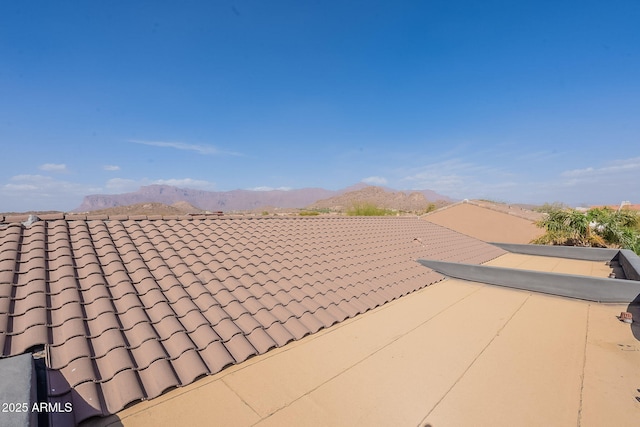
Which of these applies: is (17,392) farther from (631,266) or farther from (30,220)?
(631,266)

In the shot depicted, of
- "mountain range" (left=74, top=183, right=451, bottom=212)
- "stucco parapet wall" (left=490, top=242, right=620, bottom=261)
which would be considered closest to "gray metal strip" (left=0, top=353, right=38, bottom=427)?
"stucco parapet wall" (left=490, top=242, right=620, bottom=261)

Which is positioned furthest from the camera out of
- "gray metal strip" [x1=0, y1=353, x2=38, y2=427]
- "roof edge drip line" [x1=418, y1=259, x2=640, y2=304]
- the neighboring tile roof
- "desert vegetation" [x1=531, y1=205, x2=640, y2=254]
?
"desert vegetation" [x1=531, y1=205, x2=640, y2=254]

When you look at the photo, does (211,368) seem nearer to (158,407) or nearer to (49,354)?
(158,407)

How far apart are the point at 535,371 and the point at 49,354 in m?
5.39

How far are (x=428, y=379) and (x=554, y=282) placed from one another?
5.21 meters

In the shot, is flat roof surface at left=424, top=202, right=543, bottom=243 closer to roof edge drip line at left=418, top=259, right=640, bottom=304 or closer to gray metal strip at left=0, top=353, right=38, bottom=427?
roof edge drip line at left=418, top=259, right=640, bottom=304

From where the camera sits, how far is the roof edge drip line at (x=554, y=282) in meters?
5.58

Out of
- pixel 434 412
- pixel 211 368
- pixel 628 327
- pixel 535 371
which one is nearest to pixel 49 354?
pixel 211 368

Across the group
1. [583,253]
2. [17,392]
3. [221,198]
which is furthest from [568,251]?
[221,198]

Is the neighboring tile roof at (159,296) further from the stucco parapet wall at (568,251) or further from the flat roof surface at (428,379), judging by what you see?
the stucco parapet wall at (568,251)

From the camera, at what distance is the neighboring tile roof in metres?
2.47

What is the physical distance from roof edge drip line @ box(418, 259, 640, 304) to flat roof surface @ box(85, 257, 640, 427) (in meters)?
1.10

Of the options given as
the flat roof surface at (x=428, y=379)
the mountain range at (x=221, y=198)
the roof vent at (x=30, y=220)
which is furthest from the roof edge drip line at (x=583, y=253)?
the mountain range at (x=221, y=198)

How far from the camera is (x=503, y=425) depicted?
254 centimetres
